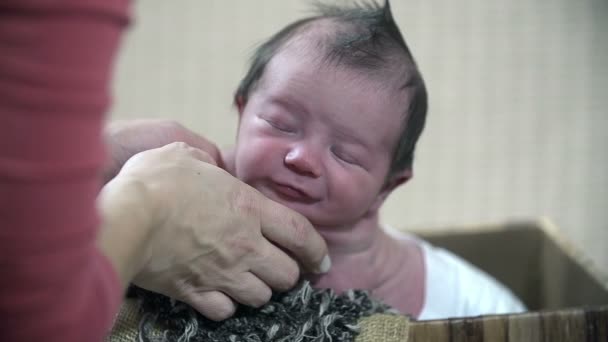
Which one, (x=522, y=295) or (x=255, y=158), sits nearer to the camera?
(x=255, y=158)

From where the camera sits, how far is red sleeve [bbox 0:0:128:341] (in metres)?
0.32

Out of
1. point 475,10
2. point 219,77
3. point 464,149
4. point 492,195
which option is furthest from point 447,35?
point 219,77

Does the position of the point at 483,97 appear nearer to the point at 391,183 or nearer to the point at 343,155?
the point at 391,183

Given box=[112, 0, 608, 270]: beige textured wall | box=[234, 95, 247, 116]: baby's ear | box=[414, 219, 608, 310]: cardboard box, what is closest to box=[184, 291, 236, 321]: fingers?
box=[234, 95, 247, 116]: baby's ear

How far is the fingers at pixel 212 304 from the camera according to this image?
61 centimetres

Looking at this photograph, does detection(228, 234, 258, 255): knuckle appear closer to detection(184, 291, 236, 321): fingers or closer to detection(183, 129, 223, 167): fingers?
detection(184, 291, 236, 321): fingers

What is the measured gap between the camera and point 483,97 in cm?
171

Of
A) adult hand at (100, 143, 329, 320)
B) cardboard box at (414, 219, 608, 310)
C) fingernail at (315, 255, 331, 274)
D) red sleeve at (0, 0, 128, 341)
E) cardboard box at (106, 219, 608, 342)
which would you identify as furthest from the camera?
cardboard box at (414, 219, 608, 310)

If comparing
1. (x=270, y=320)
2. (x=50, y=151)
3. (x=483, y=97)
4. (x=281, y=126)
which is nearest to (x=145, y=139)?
(x=281, y=126)

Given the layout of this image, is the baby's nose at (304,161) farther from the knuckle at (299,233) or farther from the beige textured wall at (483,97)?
the beige textured wall at (483,97)

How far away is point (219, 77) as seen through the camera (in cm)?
175

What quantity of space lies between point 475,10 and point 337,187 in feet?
3.79

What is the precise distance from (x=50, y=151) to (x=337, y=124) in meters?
0.40

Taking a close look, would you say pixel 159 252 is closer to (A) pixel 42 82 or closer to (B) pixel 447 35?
(A) pixel 42 82
